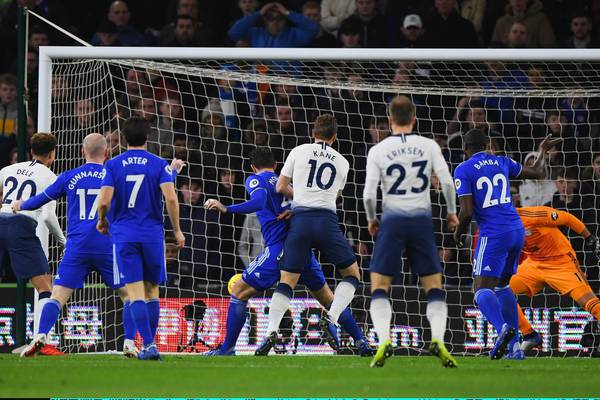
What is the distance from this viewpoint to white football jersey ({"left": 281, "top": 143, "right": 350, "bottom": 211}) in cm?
1091

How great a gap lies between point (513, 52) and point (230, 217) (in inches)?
184

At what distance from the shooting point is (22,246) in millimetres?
12062

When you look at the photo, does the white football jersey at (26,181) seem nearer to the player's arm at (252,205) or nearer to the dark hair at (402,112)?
the player's arm at (252,205)

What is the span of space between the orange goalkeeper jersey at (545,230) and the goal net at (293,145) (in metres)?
1.31

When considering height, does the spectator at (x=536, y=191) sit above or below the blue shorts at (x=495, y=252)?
above

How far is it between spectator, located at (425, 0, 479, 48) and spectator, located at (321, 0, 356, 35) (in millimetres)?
1410

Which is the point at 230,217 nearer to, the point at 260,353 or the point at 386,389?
the point at 260,353

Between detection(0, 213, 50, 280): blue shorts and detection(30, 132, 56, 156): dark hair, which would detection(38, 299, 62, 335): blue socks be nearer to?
detection(0, 213, 50, 280): blue shorts

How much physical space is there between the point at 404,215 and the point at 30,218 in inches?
181

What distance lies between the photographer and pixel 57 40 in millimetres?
18406

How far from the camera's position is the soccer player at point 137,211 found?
10305 millimetres

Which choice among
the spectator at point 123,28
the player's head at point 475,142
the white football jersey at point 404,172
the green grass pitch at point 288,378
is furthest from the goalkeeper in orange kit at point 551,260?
the spectator at point 123,28

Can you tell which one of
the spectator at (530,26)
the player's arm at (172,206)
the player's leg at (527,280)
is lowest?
the player's leg at (527,280)

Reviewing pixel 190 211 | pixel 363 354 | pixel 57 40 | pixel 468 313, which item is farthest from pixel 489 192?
pixel 57 40
